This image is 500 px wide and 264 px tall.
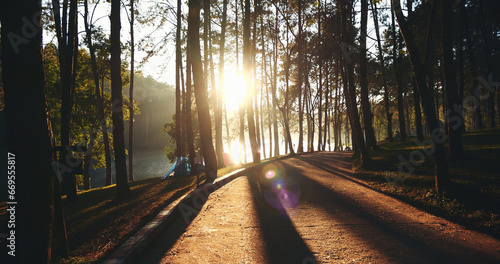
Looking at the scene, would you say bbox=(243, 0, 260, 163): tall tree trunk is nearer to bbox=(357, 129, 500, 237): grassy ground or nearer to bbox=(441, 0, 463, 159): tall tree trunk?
bbox=(357, 129, 500, 237): grassy ground

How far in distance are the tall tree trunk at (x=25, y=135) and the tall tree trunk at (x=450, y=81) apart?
9.76 m

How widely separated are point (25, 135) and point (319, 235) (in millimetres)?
4698

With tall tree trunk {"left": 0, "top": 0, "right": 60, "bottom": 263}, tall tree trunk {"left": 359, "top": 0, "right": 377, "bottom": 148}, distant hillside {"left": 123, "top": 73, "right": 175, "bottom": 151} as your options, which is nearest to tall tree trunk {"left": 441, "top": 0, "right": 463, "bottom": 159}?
tall tree trunk {"left": 359, "top": 0, "right": 377, "bottom": 148}

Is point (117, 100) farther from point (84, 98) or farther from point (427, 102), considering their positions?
point (84, 98)

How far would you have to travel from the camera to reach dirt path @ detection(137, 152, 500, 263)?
346 centimetres

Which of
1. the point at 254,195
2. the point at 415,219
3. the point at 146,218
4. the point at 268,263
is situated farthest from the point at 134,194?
the point at 415,219

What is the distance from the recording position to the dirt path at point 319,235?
3.46 meters

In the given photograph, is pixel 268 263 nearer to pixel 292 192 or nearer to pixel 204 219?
pixel 204 219

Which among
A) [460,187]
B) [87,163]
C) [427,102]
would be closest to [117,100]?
[427,102]

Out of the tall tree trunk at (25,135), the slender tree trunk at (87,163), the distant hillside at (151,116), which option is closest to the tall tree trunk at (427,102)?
the tall tree trunk at (25,135)

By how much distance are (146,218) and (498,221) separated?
6.90m

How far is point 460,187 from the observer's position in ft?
17.5

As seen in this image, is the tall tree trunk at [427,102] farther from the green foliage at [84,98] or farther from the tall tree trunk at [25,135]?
the green foliage at [84,98]

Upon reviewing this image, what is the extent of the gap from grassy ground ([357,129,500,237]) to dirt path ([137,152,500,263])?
0.38m
